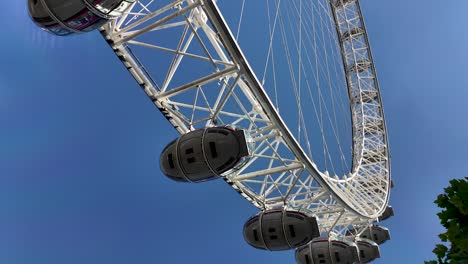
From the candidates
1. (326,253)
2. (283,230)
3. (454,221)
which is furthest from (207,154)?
(326,253)

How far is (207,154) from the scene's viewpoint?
10.6 m

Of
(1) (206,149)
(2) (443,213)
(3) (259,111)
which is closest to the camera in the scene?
(2) (443,213)

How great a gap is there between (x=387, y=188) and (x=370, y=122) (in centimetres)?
476

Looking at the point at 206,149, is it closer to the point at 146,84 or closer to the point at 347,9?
the point at 146,84

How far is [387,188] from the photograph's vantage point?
28.6 m

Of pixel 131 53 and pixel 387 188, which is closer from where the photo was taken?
pixel 131 53

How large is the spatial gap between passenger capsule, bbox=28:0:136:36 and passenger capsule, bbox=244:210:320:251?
797 centimetres

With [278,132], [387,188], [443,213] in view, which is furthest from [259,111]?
[387,188]

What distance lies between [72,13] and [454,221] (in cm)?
681

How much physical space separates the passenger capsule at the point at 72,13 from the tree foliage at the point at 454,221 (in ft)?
20.9

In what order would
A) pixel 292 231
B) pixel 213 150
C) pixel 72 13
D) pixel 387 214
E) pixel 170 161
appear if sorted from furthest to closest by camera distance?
pixel 387 214 → pixel 292 231 → pixel 170 161 → pixel 213 150 → pixel 72 13

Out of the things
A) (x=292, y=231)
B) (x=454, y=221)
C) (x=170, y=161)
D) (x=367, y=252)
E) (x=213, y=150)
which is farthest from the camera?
(x=367, y=252)

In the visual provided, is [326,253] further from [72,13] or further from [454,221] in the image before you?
A: [454,221]

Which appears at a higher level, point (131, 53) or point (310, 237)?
point (131, 53)
